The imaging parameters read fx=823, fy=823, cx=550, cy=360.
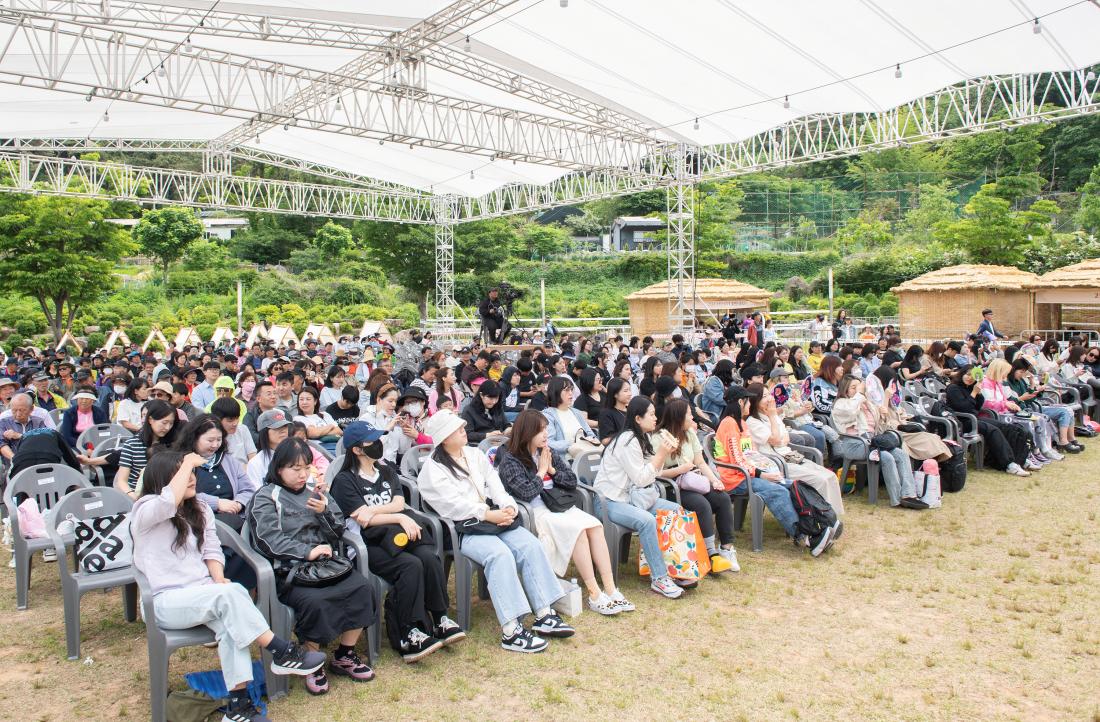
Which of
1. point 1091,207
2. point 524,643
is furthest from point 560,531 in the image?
point 1091,207

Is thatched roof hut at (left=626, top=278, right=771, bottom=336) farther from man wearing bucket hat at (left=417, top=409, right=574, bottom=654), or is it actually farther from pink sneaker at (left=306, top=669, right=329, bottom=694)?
pink sneaker at (left=306, top=669, right=329, bottom=694)

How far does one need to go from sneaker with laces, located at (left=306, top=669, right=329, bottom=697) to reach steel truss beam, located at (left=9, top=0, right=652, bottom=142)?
936 cm

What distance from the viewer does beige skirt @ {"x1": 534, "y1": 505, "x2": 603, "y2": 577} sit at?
446 centimetres

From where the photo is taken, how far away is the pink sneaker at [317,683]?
3.54 m

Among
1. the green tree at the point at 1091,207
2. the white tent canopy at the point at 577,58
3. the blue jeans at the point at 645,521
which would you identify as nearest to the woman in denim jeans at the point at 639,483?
the blue jeans at the point at 645,521

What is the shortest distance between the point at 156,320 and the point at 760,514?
2861 cm

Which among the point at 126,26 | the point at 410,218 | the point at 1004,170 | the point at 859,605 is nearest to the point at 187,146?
the point at 410,218

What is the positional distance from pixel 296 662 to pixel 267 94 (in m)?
10.7

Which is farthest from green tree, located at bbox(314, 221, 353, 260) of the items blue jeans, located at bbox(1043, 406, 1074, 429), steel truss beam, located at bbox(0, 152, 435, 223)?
blue jeans, located at bbox(1043, 406, 1074, 429)

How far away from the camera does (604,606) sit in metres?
4.41

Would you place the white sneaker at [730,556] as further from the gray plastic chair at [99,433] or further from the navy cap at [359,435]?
the gray plastic chair at [99,433]

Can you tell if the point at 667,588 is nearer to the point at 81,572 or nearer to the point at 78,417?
the point at 81,572

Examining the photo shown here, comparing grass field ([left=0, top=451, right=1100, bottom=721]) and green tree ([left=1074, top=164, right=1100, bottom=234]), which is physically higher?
green tree ([left=1074, top=164, right=1100, bottom=234])

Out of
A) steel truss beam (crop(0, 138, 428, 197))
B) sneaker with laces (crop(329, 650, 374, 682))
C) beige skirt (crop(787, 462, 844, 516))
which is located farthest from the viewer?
steel truss beam (crop(0, 138, 428, 197))
